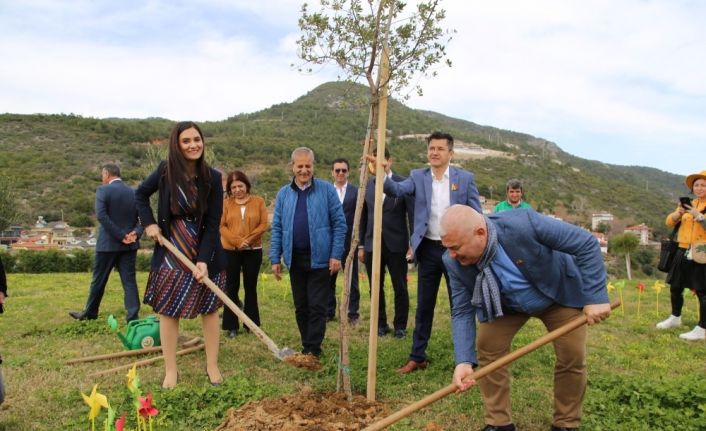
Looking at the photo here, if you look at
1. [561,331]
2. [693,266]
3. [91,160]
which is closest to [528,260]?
[561,331]

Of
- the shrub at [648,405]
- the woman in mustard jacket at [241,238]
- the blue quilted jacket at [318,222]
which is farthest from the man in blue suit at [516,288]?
the woman in mustard jacket at [241,238]

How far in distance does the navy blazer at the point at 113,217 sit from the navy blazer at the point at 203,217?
2.84 metres

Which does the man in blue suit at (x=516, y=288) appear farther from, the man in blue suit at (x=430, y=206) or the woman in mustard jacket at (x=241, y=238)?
the woman in mustard jacket at (x=241, y=238)

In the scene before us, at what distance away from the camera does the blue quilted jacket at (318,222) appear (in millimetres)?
5441

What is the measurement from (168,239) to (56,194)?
163ft

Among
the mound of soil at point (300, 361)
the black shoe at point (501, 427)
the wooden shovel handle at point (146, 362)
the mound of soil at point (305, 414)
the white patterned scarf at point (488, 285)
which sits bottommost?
the wooden shovel handle at point (146, 362)

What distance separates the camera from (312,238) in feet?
17.9

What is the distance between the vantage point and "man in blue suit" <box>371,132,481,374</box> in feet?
16.9

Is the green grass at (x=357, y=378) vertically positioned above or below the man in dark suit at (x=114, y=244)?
below

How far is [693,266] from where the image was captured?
6902mm

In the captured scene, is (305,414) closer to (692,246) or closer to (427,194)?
(427,194)

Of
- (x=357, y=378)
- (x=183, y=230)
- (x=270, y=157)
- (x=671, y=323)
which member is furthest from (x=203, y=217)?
(x=270, y=157)

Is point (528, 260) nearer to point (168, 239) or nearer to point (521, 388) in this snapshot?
point (521, 388)

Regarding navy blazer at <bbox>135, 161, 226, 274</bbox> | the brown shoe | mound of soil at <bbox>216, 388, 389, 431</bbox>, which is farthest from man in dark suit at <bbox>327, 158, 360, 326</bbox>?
mound of soil at <bbox>216, 388, 389, 431</bbox>
